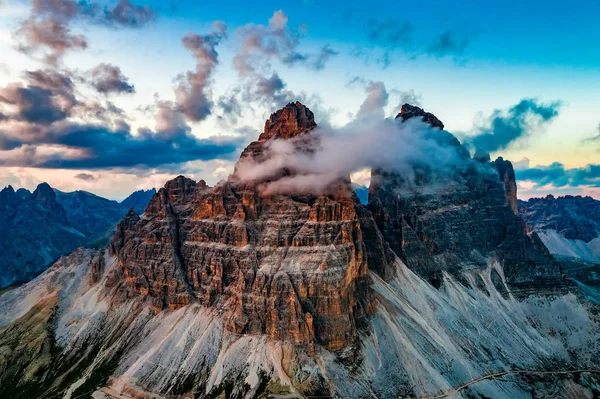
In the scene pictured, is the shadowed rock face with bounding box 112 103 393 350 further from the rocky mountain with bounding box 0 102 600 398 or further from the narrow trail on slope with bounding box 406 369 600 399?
→ the narrow trail on slope with bounding box 406 369 600 399

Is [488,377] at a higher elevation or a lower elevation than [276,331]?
lower

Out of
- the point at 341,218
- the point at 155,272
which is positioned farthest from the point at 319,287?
the point at 155,272

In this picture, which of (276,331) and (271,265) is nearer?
(276,331)

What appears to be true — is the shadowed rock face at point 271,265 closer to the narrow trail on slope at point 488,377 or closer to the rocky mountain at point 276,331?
the rocky mountain at point 276,331

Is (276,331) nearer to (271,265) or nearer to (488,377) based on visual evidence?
(271,265)

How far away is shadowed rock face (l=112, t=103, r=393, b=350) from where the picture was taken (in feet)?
515

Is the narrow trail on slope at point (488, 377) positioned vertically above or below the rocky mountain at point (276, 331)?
below

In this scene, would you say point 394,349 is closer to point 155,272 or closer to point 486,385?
point 486,385

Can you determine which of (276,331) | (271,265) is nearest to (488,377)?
(276,331)

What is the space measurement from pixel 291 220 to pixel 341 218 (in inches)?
917

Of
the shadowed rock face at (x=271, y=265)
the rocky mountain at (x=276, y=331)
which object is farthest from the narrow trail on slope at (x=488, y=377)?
the shadowed rock face at (x=271, y=265)

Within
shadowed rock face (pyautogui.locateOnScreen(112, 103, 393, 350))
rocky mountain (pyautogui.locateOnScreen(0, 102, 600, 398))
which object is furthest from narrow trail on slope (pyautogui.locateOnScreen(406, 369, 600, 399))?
shadowed rock face (pyautogui.locateOnScreen(112, 103, 393, 350))

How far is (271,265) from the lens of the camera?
170m

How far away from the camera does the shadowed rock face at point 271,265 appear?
515ft
